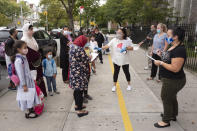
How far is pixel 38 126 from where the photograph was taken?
3600 millimetres

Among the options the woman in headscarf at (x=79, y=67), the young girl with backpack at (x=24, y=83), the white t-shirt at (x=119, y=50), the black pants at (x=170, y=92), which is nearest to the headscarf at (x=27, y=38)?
the young girl with backpack at (x=24, y=83)

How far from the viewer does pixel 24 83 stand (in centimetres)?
355

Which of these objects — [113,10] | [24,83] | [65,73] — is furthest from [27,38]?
[113,10]

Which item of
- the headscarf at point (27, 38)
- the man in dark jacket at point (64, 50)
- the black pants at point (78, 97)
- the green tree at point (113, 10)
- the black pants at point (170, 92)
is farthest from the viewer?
the green tree at point (113, 10)

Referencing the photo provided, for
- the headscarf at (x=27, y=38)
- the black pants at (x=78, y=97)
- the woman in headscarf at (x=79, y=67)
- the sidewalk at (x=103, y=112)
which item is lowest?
the sidewalk at (x=103, y=112)

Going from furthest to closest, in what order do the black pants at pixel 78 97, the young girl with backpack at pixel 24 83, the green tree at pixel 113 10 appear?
the green tree at pixel 113 10, the black pants at pixel 78 97, the young girl with backpack at pixel 24 83

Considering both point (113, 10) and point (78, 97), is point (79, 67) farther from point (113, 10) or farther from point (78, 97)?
point (113, 10)

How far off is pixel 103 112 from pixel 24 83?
1.73 meters

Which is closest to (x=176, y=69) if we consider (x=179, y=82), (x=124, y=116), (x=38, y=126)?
(x=179, y=82)

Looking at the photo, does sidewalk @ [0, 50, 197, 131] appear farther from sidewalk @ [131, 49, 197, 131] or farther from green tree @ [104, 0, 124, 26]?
→ green tree @ [104, 0, 124, 26]

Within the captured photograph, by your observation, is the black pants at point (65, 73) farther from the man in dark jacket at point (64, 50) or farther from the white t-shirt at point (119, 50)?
the white t-shirt at point (119, 50)

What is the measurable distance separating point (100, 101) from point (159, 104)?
1.41 metres

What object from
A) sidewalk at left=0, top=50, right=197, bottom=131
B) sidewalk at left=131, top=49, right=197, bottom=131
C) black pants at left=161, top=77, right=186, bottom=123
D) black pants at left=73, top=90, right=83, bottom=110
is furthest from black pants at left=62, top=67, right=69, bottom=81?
black pants at left=161, top=77, right=186, bottom=123

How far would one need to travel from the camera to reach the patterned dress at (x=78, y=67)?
3705mm
